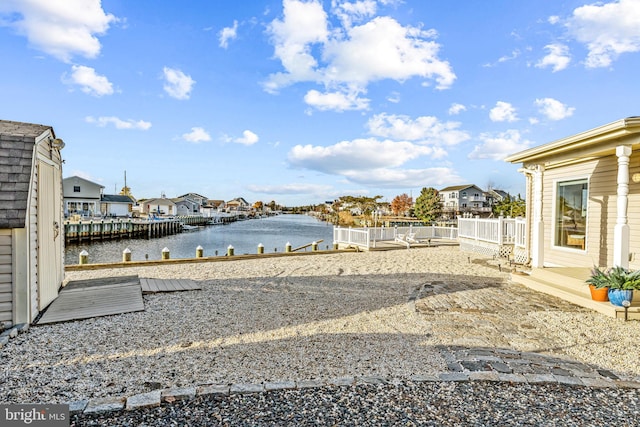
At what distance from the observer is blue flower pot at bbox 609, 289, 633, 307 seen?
5.00 meters

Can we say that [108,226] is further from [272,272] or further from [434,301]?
[434,301]

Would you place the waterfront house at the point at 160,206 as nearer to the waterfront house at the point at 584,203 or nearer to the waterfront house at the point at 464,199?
the waterfront house at the point at 464,199

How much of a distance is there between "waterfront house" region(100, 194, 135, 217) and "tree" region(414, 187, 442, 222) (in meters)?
47.1

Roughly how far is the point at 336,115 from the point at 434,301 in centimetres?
1464

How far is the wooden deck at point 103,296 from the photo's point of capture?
16.6 feet

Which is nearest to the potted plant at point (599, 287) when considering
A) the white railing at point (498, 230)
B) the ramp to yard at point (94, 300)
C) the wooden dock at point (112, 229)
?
the white railing at point (498, 230)

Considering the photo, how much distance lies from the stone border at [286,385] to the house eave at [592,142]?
448cm

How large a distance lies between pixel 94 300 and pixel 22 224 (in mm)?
2081

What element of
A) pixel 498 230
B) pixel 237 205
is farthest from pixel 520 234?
pixel 237 205

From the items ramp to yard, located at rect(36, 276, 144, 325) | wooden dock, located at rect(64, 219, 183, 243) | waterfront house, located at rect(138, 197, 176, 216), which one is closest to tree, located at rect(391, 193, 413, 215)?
wooden dock, located at rect(64, 219, 183, 243)

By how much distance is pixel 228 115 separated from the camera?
14.9m

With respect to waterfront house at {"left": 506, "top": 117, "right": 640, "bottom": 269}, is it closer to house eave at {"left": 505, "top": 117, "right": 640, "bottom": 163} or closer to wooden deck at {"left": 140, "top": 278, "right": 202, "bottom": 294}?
house eave at {"left": 505, "top": 117, "right": 640, "bottom": 163}

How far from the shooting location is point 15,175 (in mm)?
4430

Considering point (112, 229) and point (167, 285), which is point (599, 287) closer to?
point (167, 285)
